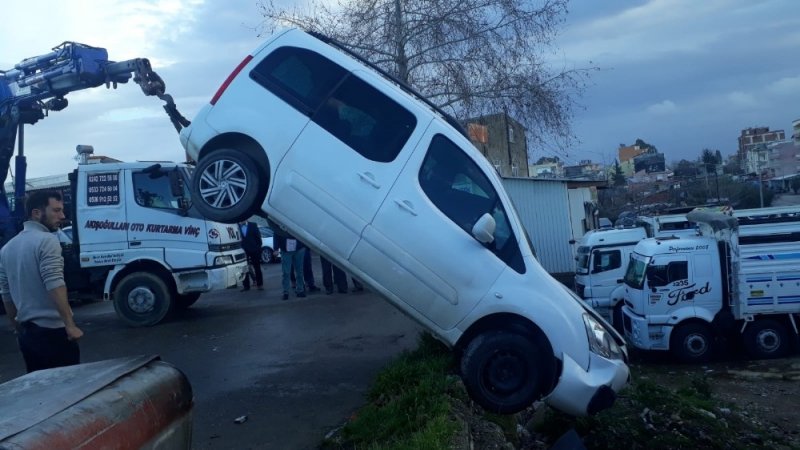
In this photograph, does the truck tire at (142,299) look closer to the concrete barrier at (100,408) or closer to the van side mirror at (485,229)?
the van side mirror at (485,229)

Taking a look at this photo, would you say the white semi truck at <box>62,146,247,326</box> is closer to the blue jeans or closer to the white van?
the blue jeans

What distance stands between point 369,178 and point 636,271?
11314mm

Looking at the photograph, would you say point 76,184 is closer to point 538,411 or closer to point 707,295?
point 538,411

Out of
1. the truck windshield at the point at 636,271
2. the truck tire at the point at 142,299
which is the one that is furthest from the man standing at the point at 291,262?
the truck windshield at the point at 636,271

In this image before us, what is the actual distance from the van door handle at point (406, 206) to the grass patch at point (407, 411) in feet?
4.95

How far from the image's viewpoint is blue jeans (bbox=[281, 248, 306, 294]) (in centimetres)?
1516

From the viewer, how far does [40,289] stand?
Result: 585cm

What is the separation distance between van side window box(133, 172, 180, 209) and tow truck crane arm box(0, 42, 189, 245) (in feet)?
5.09

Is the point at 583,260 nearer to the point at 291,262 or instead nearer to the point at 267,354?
the point at 291,262

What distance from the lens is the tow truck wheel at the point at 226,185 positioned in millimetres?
7238

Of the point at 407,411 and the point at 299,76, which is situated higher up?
the point at 299,76

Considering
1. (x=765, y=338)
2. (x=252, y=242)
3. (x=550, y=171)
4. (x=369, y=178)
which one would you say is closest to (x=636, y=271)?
(x=765, y=338)

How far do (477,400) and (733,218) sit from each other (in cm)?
1115

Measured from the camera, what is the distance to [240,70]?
7.32 metres
